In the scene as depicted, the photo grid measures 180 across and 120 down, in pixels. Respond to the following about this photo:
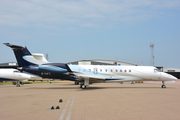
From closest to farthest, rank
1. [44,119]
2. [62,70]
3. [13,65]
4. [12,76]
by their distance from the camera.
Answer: [44,119], [62,70], [12,76], [13,65]

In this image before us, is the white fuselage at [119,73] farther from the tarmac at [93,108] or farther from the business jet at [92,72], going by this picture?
the tarmac at [93,108]

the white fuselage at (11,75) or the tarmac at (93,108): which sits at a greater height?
the white fuselage at (11,75)

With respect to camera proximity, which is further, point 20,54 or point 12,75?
point 12,75

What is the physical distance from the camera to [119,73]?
1025 inches

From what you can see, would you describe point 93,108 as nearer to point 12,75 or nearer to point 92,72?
point 92,72

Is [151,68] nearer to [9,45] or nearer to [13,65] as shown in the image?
[9,45]

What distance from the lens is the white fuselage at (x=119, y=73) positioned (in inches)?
1019

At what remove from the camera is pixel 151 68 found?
87.5 feet

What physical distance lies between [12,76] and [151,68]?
78.6 ft

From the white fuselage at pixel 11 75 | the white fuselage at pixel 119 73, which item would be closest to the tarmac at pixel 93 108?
the white fuselage at pixel 119 73

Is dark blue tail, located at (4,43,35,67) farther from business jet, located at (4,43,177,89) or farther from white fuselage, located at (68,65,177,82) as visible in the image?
white fuselage, located at (68,65,177,82)

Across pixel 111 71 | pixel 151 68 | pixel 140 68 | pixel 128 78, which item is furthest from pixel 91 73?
pixel 151 68

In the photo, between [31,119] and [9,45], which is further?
[9,45]

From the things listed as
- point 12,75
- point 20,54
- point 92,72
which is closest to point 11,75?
point 12,75
